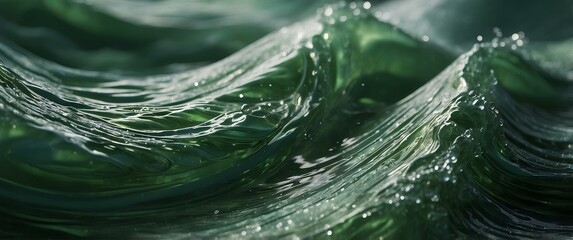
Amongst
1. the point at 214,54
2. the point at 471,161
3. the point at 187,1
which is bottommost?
the point at 471,161

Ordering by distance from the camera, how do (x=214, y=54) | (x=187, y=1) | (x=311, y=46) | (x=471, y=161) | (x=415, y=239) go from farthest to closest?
(x=187, y=1), (x=214, y=54), (x=311, y=46), (x=471, y=161), (x=415, y=239)

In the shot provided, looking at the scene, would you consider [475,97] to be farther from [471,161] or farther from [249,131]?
[249,131]

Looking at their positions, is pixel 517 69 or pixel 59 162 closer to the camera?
pixel 59 162

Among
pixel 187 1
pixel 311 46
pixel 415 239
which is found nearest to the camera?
pixel 415 239

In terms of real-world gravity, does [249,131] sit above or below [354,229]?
above

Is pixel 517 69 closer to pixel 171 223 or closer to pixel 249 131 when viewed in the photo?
pixel 249 131

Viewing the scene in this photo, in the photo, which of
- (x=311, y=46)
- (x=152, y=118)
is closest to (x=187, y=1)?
(x=311, y=46)
